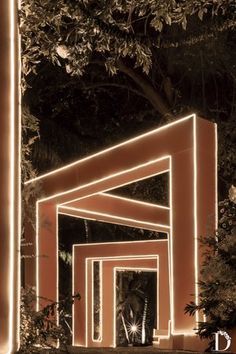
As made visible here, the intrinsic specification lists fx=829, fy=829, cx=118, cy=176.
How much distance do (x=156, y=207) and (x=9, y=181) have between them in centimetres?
897

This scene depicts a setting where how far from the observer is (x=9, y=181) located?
3.64 meters

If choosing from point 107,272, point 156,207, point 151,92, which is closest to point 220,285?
point 156,207

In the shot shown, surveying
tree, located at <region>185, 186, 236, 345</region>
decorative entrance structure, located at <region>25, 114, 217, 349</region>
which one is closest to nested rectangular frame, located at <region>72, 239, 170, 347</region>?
decorative entrance structure, located at <region>25, 114, 217, 349</region>

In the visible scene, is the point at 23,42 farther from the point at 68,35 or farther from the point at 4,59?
the point at 4,59

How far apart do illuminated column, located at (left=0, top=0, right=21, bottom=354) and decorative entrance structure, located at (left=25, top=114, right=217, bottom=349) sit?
403 cm

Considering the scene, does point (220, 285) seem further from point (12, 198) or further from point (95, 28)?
point (12, 198)

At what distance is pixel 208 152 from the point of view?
346 inches

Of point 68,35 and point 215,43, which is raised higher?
point 215,43

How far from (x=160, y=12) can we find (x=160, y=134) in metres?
3.86

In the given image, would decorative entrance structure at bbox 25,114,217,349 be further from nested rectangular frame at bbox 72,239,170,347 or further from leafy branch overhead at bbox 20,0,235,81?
leafy branch overhead at bbox 20,0,235,81

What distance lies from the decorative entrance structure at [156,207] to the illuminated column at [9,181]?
4033 millimetres

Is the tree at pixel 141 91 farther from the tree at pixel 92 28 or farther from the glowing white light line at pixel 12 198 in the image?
the glowing white light line at pixel 12 198

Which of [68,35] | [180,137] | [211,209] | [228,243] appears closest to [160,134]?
[180,137]

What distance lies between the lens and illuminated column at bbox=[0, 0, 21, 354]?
3584mm
